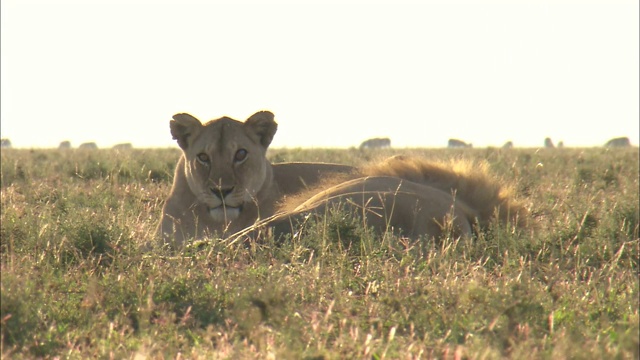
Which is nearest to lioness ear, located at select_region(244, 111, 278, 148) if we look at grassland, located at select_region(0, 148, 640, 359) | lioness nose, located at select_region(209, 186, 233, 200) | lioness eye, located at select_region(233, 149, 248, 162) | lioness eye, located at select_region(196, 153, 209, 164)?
lioness eye, located at select_region(233, 149, 248, 162)

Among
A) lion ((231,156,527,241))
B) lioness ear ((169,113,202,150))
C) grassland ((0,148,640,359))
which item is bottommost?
grassland ((0,148,640,359))

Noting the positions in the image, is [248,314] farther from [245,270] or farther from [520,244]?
[520,244]

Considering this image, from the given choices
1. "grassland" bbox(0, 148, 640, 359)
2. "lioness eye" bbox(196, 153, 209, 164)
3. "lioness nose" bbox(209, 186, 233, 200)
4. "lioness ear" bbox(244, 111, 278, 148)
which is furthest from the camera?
"lioness ear" bbox(244, 111, 278, 148)

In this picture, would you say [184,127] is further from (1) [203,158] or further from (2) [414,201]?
(2) [414,201]

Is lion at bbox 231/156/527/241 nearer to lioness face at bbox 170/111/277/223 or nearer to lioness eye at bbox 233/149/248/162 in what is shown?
lioness face at bbox 170/111/277/223

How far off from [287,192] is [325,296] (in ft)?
11.7

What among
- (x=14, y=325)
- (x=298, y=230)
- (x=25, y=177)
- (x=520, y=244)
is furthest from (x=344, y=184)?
(x=25, y=177)

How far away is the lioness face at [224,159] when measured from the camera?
7.45 metres

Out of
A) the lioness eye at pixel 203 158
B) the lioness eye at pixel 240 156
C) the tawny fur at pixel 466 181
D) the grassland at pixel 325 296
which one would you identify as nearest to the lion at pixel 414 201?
the tawny fur at pixel 466 181

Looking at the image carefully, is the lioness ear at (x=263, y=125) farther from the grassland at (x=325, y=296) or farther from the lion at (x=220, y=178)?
the grassland at (x=325, y=296)

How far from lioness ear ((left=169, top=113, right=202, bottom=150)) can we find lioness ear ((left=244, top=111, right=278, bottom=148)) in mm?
423

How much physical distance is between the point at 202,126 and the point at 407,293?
353cm

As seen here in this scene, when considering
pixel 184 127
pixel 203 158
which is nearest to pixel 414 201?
pixel 203 158

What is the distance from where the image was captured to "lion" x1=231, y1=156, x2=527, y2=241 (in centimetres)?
645
